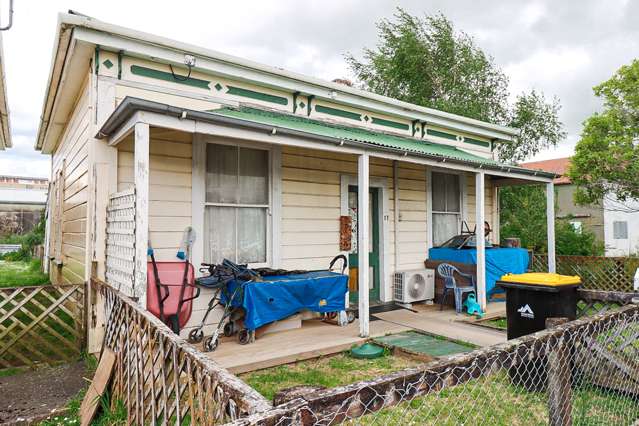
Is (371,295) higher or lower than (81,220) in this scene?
lower

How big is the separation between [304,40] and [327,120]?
948 centimetres

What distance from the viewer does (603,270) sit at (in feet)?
31.6

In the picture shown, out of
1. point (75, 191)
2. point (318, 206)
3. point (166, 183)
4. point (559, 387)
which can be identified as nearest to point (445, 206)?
point (318, 206)

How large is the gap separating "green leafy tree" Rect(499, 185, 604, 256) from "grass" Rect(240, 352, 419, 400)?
830 centimetres

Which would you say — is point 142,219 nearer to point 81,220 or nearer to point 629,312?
point 81,220

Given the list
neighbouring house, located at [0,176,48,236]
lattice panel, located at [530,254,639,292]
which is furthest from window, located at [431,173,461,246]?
neighbouring house, located at [0,176,48,236]

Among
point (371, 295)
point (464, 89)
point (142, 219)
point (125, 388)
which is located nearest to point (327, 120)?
point (371, 295)

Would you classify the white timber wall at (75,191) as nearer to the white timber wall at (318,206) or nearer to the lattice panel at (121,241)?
the lattice panel at (121,241)

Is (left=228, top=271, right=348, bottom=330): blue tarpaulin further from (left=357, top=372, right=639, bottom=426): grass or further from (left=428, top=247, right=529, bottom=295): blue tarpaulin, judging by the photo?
(left=428, top=247, right=529, bottom=295): blue tarpaulin

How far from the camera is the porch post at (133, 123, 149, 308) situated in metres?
3.51

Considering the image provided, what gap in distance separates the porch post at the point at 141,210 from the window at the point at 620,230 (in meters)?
25.1

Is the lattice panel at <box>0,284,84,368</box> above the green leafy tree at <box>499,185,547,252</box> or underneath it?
underneath

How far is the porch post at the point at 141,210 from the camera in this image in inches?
138

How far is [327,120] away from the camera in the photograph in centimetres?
673
